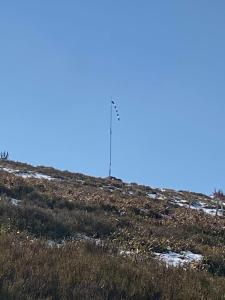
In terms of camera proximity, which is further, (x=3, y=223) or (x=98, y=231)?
(x=98, y=231)

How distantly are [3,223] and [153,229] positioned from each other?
4188 millimetres

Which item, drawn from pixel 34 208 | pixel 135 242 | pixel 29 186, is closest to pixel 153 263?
pixel 135 242

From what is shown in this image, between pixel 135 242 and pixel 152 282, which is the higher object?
pixel 135 242

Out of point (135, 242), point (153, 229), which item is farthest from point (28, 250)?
A: point (153, 229)

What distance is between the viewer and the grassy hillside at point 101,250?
6.86m

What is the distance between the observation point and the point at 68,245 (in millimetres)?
8969

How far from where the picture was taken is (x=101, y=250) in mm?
9336

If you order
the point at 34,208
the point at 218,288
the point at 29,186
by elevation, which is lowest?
the point at 218,288

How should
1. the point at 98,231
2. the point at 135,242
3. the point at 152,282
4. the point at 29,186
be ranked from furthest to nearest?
the point at 29,186 < the point at 98,231 < the point at 135,242 < the point at 152,282

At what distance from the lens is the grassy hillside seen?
6855 mm

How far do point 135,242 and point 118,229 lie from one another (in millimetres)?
1276

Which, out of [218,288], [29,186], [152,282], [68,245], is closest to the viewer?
[152,282]

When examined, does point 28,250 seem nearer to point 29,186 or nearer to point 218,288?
point 218,288

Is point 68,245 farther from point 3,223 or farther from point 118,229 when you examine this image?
point 118,229
